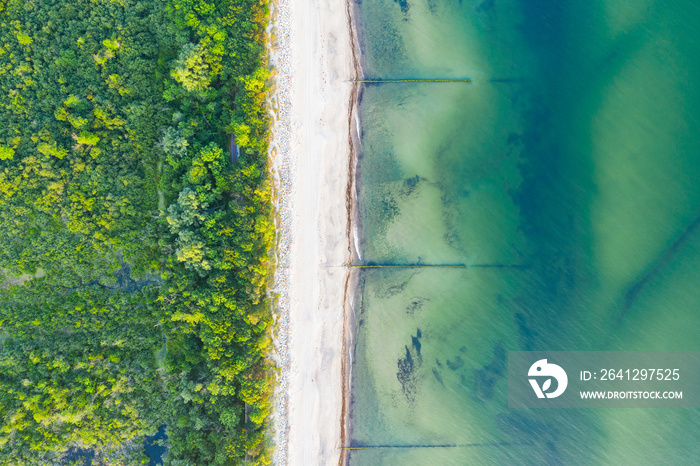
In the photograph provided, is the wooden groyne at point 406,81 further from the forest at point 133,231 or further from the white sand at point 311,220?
the forest at point 133,231

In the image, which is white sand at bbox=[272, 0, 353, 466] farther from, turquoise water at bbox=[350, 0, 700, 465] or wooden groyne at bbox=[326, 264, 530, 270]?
turquoise water at bbox=[350, 0, 700, 465]

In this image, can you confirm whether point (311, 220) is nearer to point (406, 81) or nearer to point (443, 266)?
point (443, 266)

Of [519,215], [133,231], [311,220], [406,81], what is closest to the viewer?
[133,231]

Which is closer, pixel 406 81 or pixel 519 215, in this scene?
pixel 519 215

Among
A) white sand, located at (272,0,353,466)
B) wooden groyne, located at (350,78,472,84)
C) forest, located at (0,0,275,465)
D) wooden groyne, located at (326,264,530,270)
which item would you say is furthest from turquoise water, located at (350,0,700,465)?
forest, located at (0,0,275,465)

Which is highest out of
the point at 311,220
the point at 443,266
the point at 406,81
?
the point at 406,81

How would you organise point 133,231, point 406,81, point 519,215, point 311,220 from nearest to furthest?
point 133,231 < point 311,220 < point 519,215 < point 406,81

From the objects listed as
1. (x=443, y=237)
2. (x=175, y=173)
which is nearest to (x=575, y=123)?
(x=443, y=237)

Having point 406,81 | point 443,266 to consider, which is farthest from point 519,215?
point 406,81

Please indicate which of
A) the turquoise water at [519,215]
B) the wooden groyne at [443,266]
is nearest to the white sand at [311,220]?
the wooden groyne at [443,266]

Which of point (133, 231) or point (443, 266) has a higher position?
point (133, 231)
